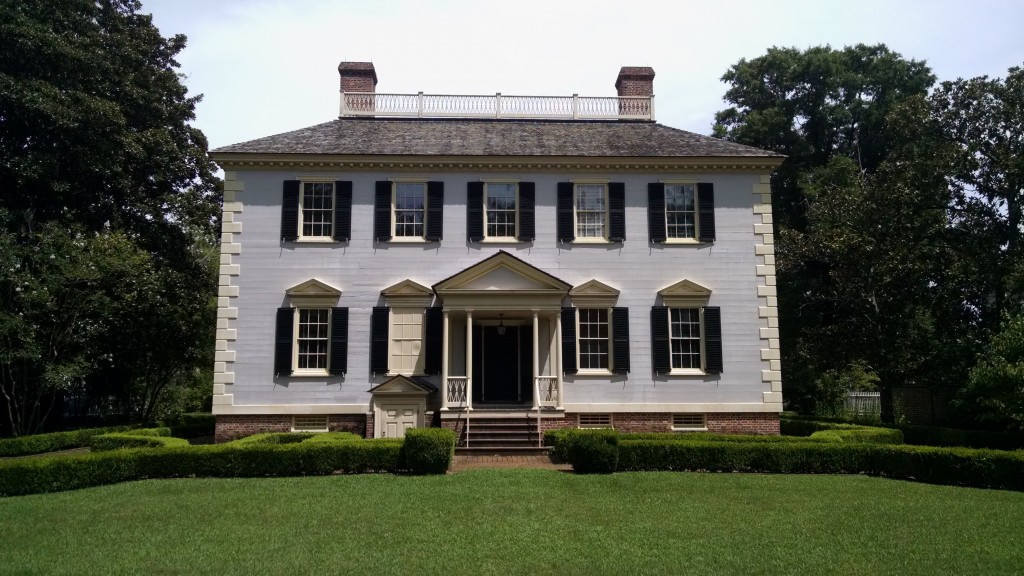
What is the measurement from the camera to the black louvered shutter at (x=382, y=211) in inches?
806

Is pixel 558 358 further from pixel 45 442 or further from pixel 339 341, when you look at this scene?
pixel 45 442

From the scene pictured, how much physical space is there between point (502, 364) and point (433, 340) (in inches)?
91.1

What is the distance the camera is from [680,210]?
21141 millimetres

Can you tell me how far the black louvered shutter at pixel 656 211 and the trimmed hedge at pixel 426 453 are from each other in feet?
32.1

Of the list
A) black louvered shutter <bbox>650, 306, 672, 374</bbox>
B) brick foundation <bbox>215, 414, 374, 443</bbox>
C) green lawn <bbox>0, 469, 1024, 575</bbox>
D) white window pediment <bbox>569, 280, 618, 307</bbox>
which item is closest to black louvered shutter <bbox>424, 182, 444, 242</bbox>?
white window pediment <bbox>569, 280, 618, 307</bbox>

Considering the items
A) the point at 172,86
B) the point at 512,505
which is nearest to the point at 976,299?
the point at 512,505

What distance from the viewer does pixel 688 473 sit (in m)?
14.3

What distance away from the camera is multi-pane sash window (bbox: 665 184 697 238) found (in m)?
21.1

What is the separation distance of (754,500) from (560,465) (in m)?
5.04

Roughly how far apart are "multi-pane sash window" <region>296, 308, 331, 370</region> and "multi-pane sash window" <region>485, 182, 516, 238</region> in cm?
544

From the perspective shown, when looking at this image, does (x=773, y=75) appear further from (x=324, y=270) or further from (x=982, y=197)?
(x=324, y=270)

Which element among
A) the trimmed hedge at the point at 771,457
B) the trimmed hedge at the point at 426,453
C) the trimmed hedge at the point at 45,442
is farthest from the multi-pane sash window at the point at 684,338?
the trimmed hedge at the point at 45,442

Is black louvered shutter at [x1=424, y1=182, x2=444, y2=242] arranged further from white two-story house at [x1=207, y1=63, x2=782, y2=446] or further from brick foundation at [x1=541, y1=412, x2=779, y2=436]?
brick foundation at [x1=541, y1=412, x2=779, y2=436]

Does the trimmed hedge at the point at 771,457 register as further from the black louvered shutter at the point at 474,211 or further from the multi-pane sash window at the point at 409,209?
the multi-pane sash window at the point at 409,209
